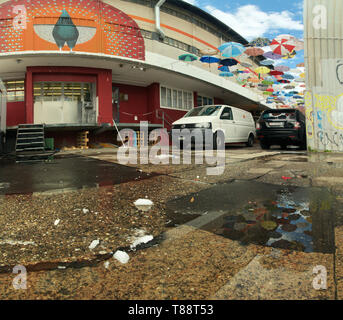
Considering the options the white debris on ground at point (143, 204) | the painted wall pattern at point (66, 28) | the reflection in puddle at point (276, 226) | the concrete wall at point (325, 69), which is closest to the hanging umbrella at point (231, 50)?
the painted wall pattern at point (66, 28)

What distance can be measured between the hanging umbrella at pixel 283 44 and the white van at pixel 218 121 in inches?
198

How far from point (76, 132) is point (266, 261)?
1315 cm

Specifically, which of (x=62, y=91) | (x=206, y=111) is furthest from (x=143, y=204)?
(x=62, y=91)

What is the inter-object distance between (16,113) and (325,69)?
49.8 ft

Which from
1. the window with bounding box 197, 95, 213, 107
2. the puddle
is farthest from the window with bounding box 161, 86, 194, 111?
the puddle

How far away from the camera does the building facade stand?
10836mm

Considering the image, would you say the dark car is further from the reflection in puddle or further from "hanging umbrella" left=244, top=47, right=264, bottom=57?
the reflection in puddle

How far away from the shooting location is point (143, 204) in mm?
2617

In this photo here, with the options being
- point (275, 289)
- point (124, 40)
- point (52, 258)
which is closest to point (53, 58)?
point (124, 40)

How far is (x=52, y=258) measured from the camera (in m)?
1.50

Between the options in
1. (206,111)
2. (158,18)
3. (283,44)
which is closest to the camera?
(206,111)

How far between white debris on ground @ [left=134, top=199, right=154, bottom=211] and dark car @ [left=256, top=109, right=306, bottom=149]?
335 inches

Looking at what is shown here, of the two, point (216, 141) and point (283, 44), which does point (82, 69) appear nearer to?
point (216, 141)
